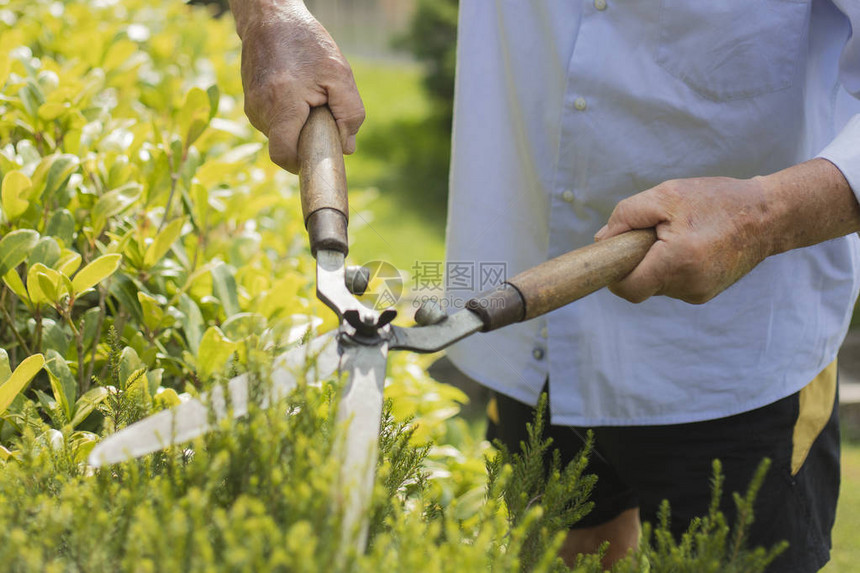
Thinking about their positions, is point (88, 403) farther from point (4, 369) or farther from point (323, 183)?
point (323, 183)

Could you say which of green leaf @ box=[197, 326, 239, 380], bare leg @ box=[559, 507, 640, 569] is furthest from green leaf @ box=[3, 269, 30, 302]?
bare leg @ box=[559, 507, 640, 569]

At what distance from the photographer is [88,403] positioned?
4.58 feet

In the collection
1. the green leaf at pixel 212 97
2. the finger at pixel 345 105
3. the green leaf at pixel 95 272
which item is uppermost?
the green leaf at pixel 212 97

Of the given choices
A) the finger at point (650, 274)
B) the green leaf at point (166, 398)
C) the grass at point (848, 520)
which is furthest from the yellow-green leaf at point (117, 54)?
the grass at point (848, 520)

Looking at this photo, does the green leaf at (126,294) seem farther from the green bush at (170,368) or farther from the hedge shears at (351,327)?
the hedge shears at (351,327)

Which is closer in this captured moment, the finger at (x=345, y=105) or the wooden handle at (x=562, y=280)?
the wooden handle at (x=562, y=280)

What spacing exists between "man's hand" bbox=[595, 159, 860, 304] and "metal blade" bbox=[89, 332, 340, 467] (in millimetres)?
627

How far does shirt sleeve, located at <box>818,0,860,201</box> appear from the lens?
4.68ft

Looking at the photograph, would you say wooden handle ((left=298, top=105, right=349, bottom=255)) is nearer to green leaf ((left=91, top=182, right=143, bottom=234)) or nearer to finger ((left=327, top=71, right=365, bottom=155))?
finger ((left=327, top=71, right=365, bottom=155))

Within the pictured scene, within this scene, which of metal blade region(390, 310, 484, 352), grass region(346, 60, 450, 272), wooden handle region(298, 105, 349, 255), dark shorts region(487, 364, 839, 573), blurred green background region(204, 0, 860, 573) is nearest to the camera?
metal blade region(390, 310, 484, 352)

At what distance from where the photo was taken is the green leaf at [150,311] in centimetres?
160

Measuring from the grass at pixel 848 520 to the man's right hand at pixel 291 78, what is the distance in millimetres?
3384

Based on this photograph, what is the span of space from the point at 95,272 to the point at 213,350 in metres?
0.26

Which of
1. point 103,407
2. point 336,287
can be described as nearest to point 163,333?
point 103,407
